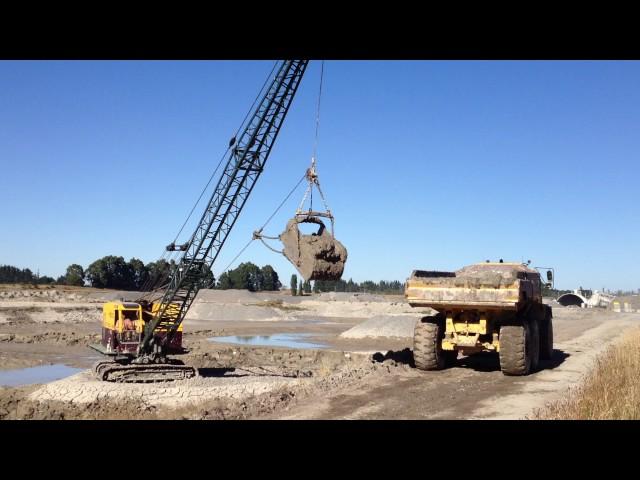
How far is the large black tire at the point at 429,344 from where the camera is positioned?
556 inches

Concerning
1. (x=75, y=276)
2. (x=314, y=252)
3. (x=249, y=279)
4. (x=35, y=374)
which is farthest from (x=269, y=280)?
(x=314, y=252)

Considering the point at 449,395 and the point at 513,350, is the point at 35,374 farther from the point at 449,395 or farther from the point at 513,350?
the point at 513,350

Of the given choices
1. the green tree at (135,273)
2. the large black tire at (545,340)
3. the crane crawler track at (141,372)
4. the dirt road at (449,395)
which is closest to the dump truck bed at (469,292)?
the dirt road at (449,395)

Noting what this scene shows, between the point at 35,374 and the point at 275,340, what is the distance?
16.5m

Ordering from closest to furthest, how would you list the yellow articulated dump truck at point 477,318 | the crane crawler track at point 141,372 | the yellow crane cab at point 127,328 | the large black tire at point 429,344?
the yellow articulated dump truck at point 477,318
the large black tire at point 429,344
the crane crawler track at point 141,372
the yellow crane cab at point 127,328

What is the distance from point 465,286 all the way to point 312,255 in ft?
15.7

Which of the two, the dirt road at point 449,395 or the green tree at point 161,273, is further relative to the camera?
the green tree at point 161,273

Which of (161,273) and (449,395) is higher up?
(161,273)

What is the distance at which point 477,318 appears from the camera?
13945 mm

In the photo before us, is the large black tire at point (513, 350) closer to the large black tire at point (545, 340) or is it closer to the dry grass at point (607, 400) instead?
the dry grass at point (607, 400)

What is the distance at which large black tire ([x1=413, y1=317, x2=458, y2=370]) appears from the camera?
14.1m

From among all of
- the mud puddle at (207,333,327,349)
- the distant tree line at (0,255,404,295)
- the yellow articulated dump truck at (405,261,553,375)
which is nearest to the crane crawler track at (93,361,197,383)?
the yellow articulated dump truck at (405,261,553,375)
